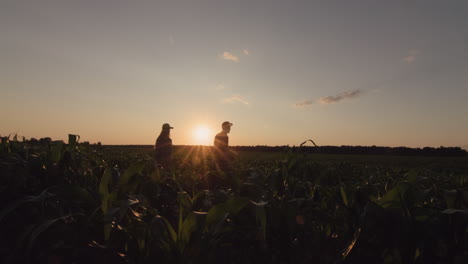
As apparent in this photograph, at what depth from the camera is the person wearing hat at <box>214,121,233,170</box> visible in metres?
8.49

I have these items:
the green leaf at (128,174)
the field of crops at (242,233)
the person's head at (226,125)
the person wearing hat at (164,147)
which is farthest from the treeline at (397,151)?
the green leaf at (128,174)

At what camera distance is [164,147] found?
372 inches

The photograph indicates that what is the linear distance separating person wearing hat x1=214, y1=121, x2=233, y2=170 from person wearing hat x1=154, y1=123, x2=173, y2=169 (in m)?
1.79

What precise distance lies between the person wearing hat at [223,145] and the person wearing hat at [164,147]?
1788 millimetres

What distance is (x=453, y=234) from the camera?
1.20 metres

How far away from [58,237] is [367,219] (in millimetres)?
1467

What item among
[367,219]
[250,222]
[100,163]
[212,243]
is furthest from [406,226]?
[100,163]

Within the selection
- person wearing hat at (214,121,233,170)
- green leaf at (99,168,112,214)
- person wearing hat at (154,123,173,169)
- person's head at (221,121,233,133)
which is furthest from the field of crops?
person's head at (221,121,233,133)

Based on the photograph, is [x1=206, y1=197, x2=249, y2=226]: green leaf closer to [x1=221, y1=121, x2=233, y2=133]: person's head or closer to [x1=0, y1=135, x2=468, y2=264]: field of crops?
[x1=0, y1=135, x2=468, y2=264]: field of crops

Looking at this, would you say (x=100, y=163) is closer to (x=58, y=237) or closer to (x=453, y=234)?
(x=58, y=237)

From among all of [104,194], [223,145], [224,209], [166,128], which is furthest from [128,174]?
[166,128]

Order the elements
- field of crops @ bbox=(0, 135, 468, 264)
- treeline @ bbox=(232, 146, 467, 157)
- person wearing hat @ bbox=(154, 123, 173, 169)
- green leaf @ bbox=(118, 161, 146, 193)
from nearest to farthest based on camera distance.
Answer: field of crops @ bbox=(0, 135, 468, 264) < green leaf @ bbox=(118, 161, 146, 193) < person wearing hat @ bbox=(154, 123, 173, 169) < treeline @ bbox=(232, 146, 467, 157)

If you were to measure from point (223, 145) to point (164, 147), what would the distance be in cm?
218

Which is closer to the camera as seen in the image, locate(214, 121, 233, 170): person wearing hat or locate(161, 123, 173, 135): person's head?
locate(214, 121, 233, 170): person wearing hat
